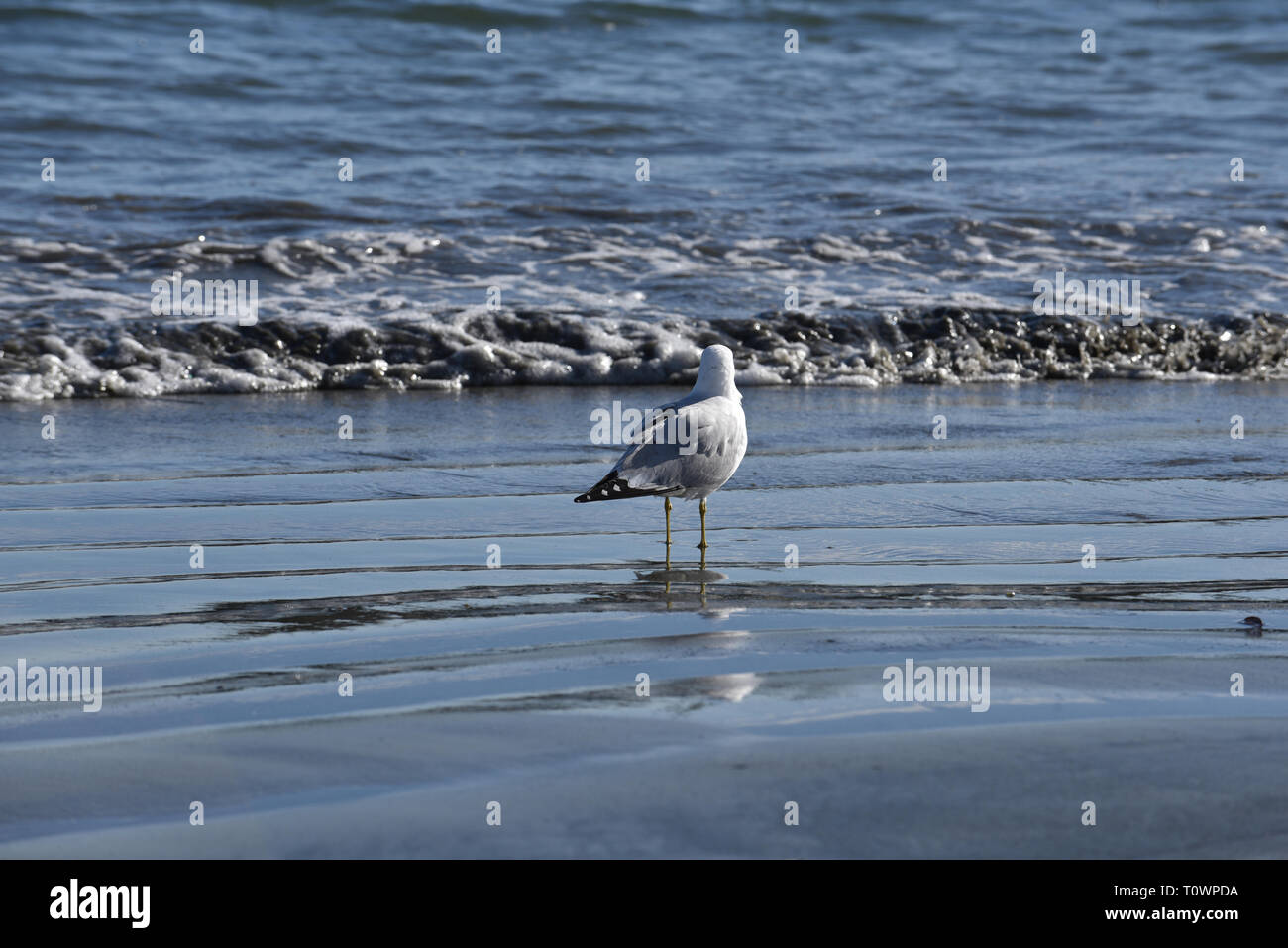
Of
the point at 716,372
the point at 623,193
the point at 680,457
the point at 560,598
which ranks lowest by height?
the point at 560,598

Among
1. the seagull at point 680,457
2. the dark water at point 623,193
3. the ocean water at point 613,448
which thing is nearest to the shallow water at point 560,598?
the ocean water at point 613,448

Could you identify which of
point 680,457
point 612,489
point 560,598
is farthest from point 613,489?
point 560,598

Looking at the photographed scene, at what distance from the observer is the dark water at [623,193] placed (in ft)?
30.1

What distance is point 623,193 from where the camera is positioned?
40.9ft

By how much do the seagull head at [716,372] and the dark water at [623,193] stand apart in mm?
3365

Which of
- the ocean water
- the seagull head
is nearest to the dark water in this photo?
the ocean water

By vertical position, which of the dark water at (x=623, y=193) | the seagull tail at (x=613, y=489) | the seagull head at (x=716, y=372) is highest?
the dark water at (x=623, y=193)

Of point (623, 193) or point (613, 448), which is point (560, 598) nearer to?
point (613, 448)

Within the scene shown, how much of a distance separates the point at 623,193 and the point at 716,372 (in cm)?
722

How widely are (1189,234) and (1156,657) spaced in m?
9.24

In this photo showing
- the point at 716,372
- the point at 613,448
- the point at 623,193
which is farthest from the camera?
the point at 623,193

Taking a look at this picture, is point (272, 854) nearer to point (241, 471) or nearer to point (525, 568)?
point (525, 568)

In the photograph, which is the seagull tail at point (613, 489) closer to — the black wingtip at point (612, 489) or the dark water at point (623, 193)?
the black wingtip at point (612, 489)
